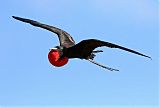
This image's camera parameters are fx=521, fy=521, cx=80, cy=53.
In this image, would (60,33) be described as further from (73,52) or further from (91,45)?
(91,45)

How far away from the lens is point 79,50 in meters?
24.4

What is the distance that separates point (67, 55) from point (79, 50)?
0.62 m

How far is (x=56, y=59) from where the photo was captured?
78.4 ft

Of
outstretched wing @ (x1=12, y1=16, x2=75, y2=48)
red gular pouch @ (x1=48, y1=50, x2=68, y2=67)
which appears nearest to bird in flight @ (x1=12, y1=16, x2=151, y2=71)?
red gular pouch @ (x1=48, y1=50, x2=68, y2=67)

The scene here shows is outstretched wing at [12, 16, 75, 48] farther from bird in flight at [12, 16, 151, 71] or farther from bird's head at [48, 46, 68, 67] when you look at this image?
bird's head at [48, 46, 68, 67]

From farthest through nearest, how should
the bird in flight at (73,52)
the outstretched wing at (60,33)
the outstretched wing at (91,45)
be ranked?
1. the outstretched wing at (60,33)
2. the bird in flight at (73,52)
3. the outstretched wing at (91,45)

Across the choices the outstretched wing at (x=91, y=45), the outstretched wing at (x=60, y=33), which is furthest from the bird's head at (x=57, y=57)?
the outstretched wing at (x=60, y=33)

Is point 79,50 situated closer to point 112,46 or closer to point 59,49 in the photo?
point 59,49

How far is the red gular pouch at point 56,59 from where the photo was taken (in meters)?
23.8

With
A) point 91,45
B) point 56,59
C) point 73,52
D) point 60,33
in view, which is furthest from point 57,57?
point 60,33

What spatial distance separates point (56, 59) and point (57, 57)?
7.8 inches

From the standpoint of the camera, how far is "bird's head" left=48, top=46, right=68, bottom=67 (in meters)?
23.8

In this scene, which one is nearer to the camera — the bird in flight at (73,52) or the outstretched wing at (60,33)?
the bird in flight at (73,52)

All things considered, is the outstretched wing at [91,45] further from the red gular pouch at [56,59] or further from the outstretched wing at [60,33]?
the outstretched wing at [60,33]
